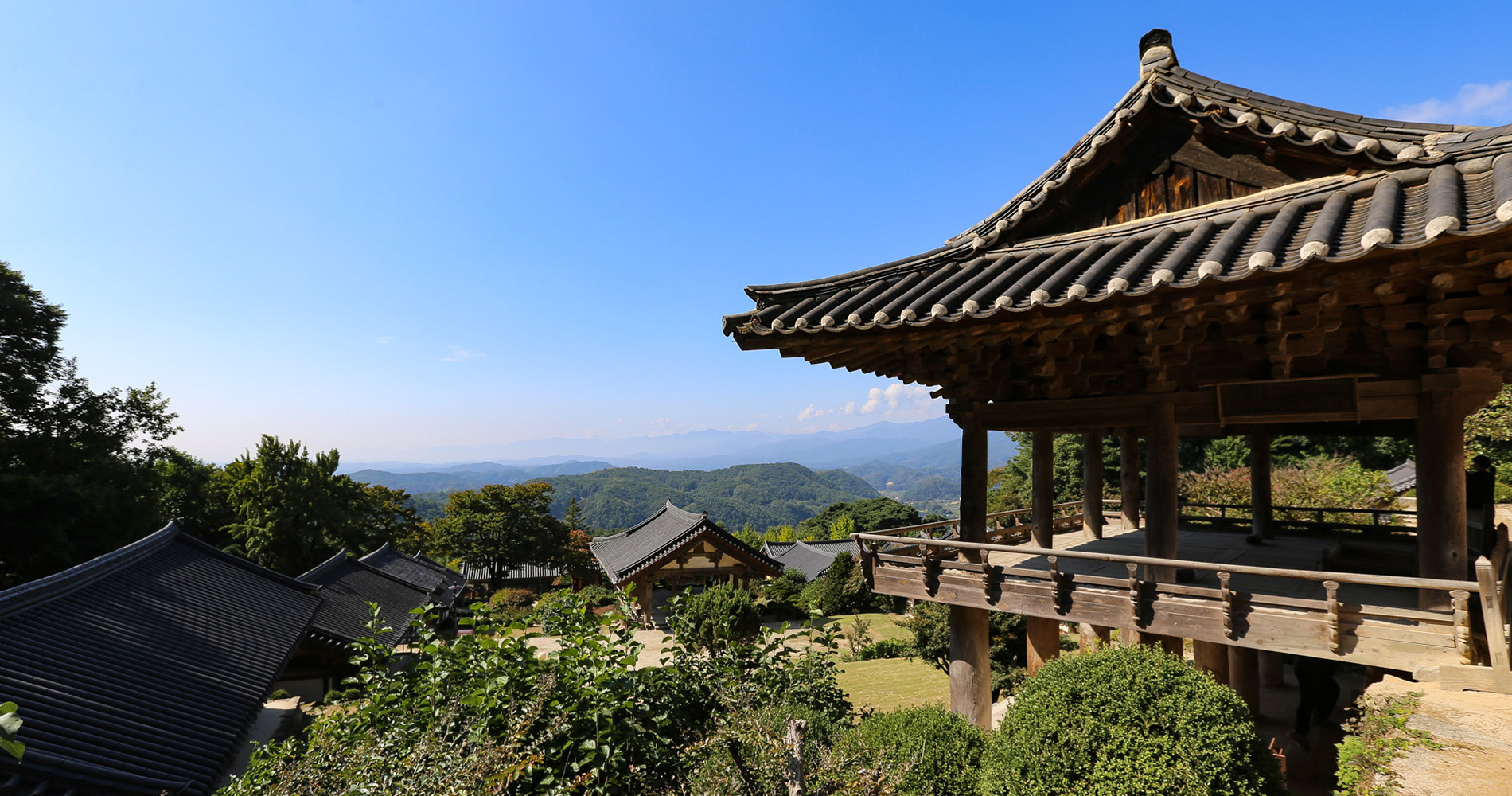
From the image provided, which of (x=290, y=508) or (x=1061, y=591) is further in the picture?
(x=290, y=508)

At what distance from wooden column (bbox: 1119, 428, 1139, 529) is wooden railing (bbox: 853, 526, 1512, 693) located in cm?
439

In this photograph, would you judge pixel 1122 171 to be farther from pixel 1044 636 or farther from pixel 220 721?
pixel 220 721

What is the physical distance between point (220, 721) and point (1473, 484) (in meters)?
16.3

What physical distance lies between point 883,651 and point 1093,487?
11.7 m

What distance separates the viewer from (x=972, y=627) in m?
6.68

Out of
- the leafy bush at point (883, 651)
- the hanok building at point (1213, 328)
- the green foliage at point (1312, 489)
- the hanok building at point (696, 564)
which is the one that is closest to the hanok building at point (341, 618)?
the hanok building at point (696, 564)

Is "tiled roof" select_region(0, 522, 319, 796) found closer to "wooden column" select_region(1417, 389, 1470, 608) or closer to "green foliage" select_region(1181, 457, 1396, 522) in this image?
"wooden column" select_region(1417, 389, 1470, 608)

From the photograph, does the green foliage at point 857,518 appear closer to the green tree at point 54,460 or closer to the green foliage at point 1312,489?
the green foliage at point 1312,489

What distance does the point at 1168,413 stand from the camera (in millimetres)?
5707

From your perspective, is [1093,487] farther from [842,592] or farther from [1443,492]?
[842,592]

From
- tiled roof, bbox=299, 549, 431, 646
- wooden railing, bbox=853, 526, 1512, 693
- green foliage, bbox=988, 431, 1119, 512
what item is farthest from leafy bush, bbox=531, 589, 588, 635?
green foliage, bbox=988, 431, 1119, 512

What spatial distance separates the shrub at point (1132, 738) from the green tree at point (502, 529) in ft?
131

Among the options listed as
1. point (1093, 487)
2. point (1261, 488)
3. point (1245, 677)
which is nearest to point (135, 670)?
point (1093, 487)

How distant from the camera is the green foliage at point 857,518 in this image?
61.9 meters
